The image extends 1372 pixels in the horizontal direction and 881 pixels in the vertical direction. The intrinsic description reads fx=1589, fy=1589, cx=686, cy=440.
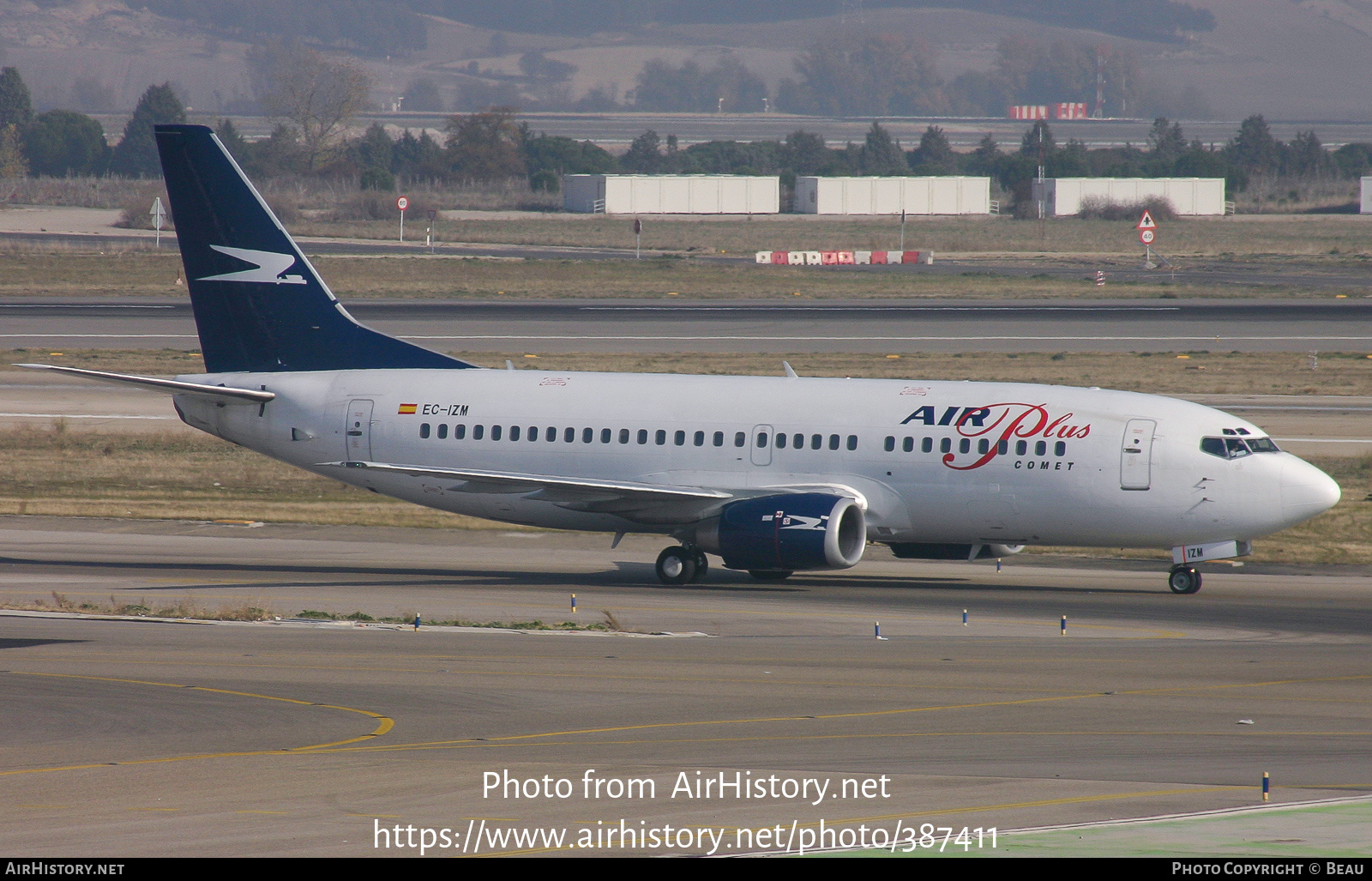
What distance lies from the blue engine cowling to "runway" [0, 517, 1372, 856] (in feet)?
2.62

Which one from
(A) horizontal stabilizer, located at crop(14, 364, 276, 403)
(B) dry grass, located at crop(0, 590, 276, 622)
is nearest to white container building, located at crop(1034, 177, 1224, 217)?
(A) horizontal stabilizer, located at crop(14, 364, 276, 403)

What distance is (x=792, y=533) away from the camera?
3064 centimetres

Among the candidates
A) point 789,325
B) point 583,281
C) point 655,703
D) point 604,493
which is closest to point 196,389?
point 604,493

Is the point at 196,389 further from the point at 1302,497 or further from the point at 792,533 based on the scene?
the point at 1302,497

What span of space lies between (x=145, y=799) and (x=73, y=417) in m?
40.7

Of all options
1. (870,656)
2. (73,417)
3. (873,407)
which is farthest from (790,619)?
(73,417)

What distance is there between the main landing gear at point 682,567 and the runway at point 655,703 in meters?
0.58

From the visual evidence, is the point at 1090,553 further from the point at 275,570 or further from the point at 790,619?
the point at 275,570

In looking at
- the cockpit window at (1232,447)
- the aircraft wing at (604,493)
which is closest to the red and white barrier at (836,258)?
the aircraft wing at (604,493)

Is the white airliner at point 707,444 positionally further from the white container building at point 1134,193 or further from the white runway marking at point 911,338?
the white container building at point 1134,193

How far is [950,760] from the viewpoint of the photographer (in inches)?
685

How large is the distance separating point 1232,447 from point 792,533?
28.0 ft

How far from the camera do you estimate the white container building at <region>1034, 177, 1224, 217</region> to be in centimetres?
16875
